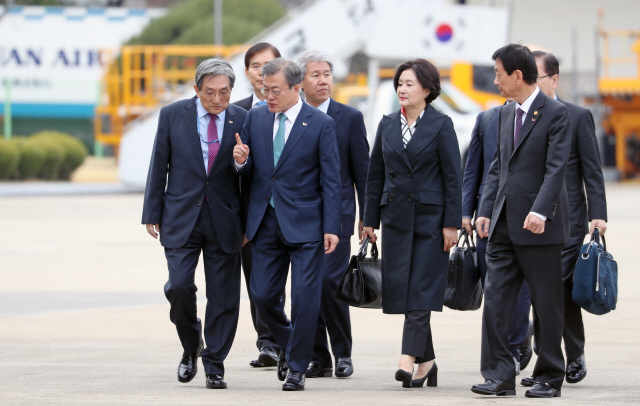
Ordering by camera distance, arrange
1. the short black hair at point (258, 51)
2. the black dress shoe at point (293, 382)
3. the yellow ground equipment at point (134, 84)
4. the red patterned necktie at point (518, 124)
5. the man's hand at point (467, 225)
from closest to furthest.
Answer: the red patterned necktie at point (518, 124)
the black dress shoe at point (293, 382)
the man's hand at point (467, 225)
the short black hair at point (258, 51)
the yellow ground equipment at point (134, 84)

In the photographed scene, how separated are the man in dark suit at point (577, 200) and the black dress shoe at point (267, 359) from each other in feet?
5.11

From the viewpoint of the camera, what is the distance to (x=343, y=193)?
23.1 ft

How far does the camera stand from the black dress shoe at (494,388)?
19.5 feet

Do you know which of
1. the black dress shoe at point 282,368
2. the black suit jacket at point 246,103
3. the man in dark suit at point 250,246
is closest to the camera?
the black dress shoe at point 282,368

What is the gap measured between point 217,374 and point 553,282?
1839mm

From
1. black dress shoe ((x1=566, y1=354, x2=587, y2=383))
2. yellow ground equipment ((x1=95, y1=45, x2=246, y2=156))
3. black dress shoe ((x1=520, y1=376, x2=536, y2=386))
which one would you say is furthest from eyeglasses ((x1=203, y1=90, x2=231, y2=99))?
yellow ground equipment ((x1=95, y1=45, x2=246, y2=156))

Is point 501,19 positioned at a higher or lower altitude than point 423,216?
higher

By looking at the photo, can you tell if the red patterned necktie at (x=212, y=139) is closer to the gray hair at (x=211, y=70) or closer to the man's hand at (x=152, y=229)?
the gray hair at (x=211, y=70)

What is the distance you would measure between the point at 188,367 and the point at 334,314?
991mm

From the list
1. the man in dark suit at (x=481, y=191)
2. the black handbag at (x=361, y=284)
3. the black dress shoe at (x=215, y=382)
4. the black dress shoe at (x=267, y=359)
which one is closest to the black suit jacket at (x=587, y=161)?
the man in dark suit at (x=481, y=191)

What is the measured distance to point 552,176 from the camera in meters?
5.86

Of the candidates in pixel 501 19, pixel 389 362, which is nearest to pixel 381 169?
pixel 389 362

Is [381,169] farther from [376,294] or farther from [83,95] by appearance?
[83,95]

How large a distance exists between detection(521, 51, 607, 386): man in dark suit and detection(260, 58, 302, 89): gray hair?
1.43 m
